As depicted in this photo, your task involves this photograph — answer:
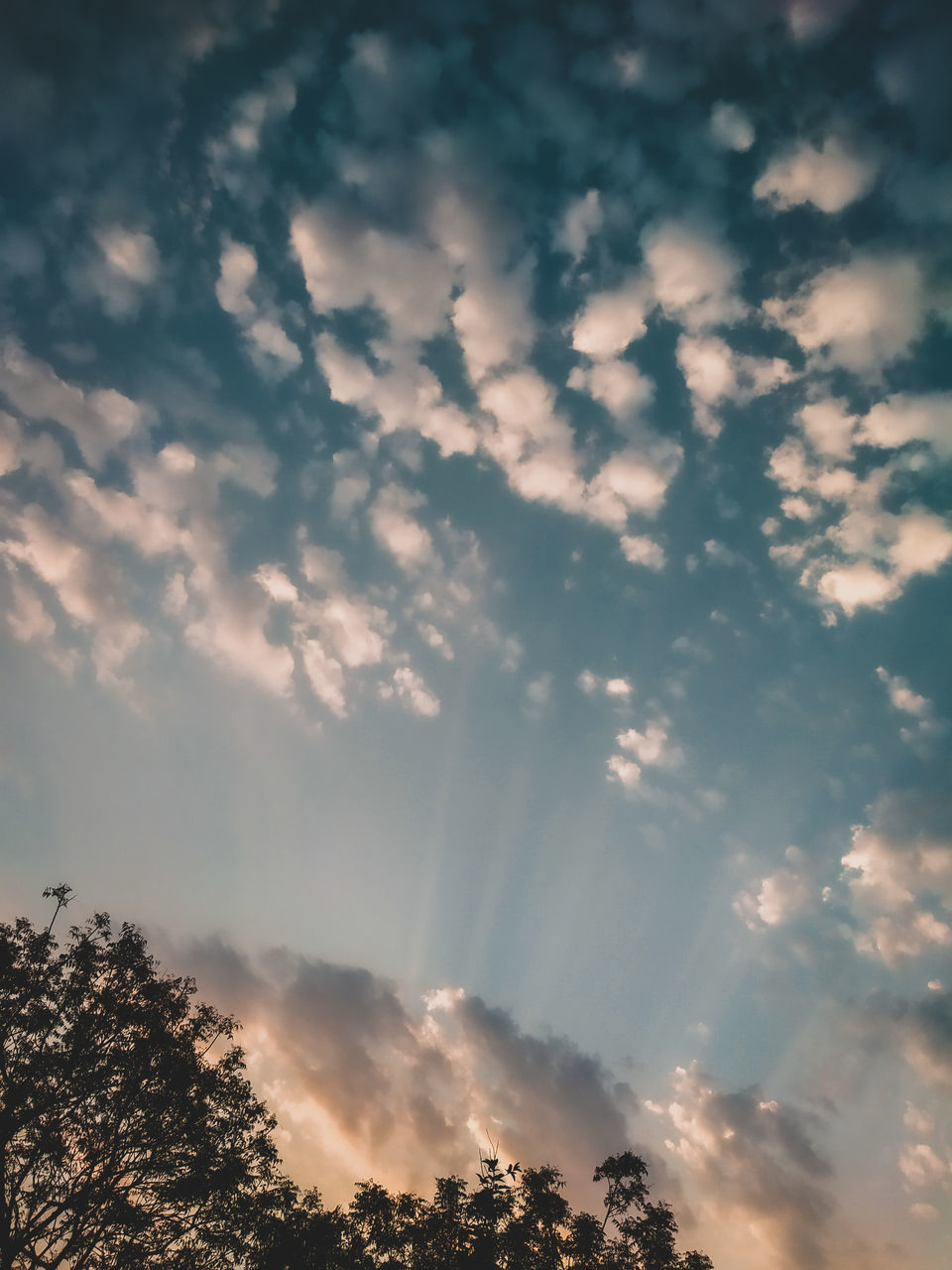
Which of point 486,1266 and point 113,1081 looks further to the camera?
point 486,1266

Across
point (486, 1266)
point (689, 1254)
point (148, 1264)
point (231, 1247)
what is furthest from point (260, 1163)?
point (689, 1254)

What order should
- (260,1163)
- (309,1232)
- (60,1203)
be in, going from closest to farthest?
(60,1203), (260,1163), (309,1232)

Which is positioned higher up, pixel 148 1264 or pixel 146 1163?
pixel 146 1163

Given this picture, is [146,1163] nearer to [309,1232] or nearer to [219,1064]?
[219,1064]

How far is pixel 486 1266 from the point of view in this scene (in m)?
22.9

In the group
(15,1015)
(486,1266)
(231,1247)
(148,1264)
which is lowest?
(148,1264)

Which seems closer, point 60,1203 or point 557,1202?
point 60,1203

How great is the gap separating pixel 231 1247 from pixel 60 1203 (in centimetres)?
682

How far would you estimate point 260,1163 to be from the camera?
73.5 feet

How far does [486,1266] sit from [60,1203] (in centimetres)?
1681

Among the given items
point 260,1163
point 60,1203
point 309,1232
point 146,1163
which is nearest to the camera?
point 60,1203

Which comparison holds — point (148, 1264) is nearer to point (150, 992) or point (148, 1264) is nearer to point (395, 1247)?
point (150, 992)

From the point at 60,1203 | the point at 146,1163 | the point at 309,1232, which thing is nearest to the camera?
the point at 60,1203

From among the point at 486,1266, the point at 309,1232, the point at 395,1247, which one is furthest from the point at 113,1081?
the point at 486,1266
